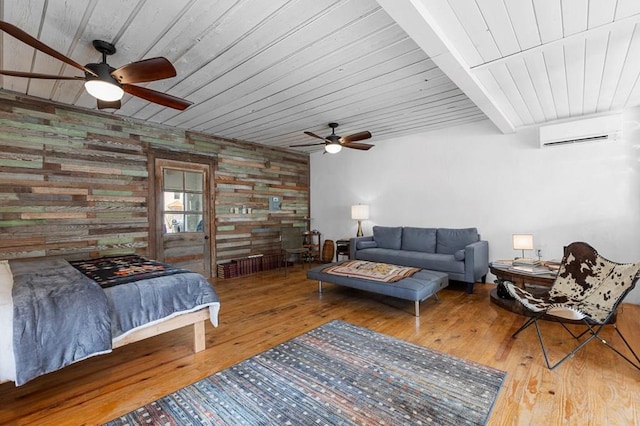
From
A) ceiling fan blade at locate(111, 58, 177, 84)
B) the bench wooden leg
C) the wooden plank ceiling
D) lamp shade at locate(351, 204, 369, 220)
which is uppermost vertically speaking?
the wooden plank ceiling

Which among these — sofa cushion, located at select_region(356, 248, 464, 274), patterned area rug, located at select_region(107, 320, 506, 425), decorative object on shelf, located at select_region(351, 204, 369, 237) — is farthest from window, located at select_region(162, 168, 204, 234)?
patterned area rug, located at select_region(107, 320, 506, 425)

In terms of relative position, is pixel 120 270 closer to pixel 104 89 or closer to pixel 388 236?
pixel 104 89

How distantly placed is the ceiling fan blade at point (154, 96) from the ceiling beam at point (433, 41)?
2010 mm

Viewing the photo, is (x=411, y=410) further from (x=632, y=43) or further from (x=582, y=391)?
(x=632, y=43)

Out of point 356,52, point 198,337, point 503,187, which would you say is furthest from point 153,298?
point 503,187

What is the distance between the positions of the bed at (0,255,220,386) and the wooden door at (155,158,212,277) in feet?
6.29

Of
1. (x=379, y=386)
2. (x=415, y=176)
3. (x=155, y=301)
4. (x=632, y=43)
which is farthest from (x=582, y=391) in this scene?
(x=415, y=176)

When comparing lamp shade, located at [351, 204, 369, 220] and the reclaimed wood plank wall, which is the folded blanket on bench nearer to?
lamp shade, located at [351, 204, 369, 220]

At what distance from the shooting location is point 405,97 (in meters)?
3.60

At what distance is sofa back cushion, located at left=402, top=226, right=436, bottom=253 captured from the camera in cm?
508

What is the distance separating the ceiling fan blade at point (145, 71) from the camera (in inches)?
83.5

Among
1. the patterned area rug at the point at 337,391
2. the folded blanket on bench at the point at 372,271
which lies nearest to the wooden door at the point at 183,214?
the folded blanket on bench at the point at 372,271

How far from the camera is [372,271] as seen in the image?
3832 mm

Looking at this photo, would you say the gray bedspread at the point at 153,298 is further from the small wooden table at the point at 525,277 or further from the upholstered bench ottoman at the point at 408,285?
the small wooden table at the point at 525,277
